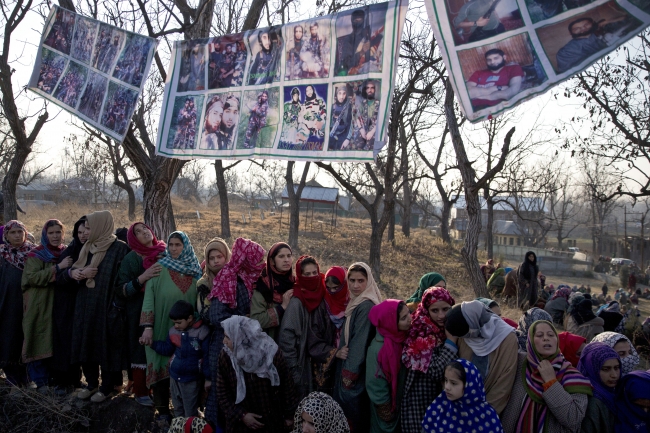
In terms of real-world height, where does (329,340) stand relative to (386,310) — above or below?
below

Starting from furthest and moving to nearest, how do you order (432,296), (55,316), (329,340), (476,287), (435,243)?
(435,243), (476,287), (55,316), (329,340), (432,296)

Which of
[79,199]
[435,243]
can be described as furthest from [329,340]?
[79,199]

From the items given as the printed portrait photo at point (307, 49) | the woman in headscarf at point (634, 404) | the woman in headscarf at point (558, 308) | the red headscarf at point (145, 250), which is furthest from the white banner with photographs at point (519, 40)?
the woman in headscarf at point (558, 308)

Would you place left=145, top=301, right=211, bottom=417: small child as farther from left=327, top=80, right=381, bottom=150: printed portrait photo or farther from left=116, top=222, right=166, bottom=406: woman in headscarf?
left=327, top=80, right=381, bottom=150: printed portrait photo

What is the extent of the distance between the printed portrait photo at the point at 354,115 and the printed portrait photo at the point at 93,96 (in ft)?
8.25

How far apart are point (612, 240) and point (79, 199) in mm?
41963

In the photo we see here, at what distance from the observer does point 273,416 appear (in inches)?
119

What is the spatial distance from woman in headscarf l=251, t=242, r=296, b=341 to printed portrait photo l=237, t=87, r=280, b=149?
81 centimetres

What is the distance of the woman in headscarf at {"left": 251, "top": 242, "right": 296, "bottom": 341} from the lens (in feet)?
10.8

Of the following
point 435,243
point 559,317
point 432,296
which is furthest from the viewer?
point 435,243

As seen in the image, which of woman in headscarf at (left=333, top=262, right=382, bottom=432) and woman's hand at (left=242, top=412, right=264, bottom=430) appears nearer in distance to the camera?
woman's hand at (left=242, top=412, right=264, bottom=430)

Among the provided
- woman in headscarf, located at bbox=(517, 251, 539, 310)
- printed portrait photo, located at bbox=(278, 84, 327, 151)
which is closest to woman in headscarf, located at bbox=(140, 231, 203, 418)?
printed portrait photo, located at bbox=(278, 84, 327, 151)

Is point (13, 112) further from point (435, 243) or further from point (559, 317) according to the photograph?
point (435, 243)

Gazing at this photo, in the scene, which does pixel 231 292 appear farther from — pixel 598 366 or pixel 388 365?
pixel 598 366
